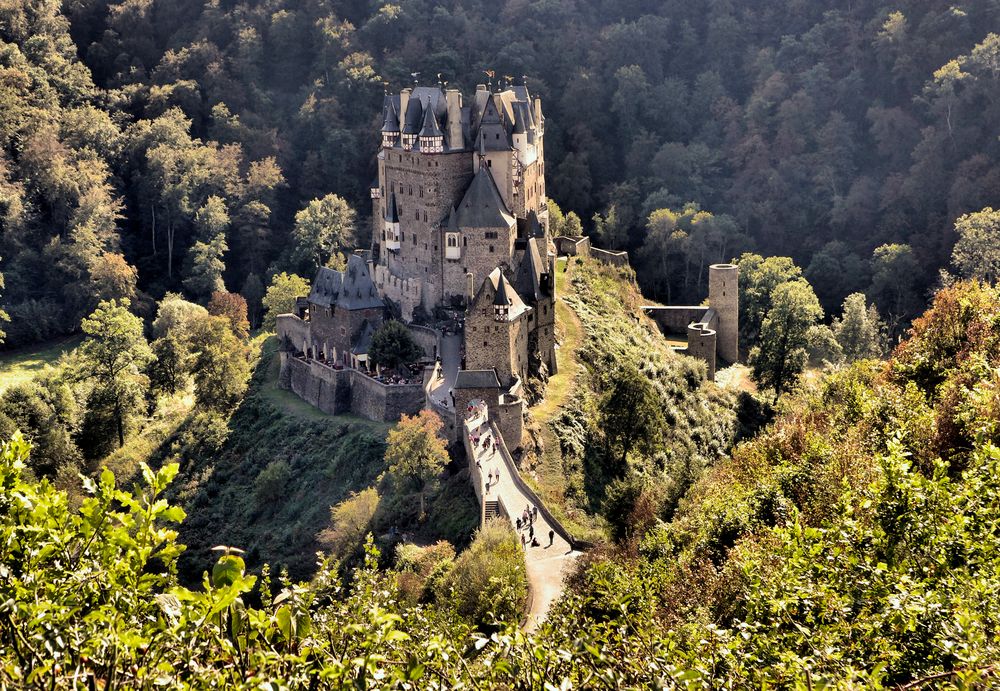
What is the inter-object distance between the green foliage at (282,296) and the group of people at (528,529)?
29.7m

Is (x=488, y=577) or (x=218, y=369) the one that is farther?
(x=218, y=369)

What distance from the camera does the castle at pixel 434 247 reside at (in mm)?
52981

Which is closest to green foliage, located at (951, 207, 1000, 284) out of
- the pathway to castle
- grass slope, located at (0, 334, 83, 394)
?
the pathway to castle

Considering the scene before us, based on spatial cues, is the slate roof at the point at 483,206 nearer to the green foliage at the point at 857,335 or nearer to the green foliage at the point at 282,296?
the green foliage at the point at 282,296

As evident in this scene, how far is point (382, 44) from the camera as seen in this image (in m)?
101

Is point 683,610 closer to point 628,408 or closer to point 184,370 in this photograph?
point 628,408

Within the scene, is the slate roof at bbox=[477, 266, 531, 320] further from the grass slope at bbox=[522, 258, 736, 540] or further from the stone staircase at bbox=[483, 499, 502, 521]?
the stone staircase at bbox=[483, 499, 502, 521]

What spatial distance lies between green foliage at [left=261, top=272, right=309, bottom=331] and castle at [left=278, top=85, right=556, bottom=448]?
876 centimetres

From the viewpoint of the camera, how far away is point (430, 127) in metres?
55.5

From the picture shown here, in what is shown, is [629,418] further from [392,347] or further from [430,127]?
[430,127]

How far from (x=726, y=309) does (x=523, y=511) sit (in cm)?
2910

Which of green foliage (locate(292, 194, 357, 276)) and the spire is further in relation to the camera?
green foliage (locate(292, 194, 357, 276))

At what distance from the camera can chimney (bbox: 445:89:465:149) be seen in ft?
184

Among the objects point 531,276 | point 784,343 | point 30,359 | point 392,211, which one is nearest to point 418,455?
point 531,276
